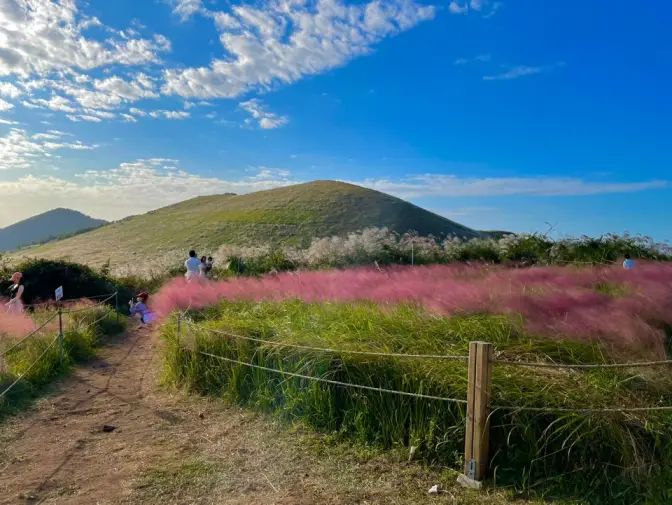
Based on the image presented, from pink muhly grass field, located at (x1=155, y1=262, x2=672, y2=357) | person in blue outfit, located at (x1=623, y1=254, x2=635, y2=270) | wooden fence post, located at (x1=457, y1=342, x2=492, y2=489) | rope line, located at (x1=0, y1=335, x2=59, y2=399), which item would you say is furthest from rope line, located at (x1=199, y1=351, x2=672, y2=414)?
person in blue outfit, located at (x1=623, y1=254, x2=635, y2=270)

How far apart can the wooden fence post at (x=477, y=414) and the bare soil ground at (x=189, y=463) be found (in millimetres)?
149

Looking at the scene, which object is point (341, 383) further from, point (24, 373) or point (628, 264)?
point (628, 264)

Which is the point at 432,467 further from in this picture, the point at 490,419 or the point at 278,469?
the point at 278,469

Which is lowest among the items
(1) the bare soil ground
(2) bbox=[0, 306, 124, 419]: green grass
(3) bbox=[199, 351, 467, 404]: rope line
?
(1) the bare soil ground

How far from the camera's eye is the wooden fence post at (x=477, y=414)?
3.40m

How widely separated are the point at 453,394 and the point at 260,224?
126 ft

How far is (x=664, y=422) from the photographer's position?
332 centimetres

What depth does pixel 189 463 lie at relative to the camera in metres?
3.93

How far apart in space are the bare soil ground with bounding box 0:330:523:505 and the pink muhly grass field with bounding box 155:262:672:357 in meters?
1.90

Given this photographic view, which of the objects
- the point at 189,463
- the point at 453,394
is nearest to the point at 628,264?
the point at 453,394

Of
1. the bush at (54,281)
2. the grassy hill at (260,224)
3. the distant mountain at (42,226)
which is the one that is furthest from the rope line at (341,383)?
the distant mountain at (42,226)

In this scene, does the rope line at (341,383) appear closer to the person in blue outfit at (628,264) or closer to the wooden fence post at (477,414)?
the wooden fence post at (477,414)

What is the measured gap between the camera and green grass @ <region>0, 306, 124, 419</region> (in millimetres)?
5594

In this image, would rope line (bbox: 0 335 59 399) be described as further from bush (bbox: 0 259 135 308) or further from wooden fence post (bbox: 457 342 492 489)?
bush (bbox: 0 259 135 308)
